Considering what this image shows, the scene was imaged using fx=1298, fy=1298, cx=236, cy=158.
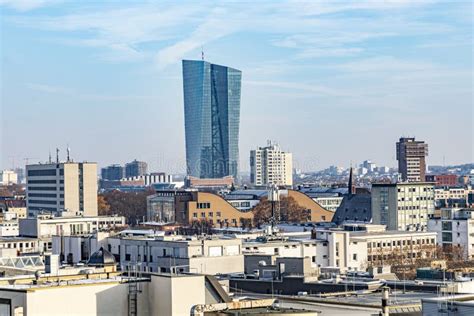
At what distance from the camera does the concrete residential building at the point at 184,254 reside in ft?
182

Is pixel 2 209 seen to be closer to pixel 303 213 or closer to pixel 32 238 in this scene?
pixel 303 213

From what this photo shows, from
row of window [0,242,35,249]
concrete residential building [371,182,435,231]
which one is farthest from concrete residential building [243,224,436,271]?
concrete residential building [371,182,435,231]

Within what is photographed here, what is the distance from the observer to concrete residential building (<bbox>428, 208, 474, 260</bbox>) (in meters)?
84.1

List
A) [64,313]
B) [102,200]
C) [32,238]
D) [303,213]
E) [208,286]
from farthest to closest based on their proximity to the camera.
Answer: [102,200], [303,213], [32,238], [208,286], [64,313]

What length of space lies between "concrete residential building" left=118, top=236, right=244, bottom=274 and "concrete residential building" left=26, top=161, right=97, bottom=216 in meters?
65.4

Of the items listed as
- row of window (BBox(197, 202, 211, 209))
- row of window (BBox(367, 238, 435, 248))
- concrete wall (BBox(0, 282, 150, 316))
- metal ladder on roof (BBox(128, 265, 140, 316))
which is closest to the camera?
concrete wall (BBox(0, 282, 150, 316))

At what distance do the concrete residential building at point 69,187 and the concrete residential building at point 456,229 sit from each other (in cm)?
4821

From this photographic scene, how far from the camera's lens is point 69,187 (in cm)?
12875

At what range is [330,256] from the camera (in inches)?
2790

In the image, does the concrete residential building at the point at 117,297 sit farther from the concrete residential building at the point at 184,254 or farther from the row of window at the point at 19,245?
the row of window at the point at 19,245

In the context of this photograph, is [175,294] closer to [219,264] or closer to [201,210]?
[219,264]

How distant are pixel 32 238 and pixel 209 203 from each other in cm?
5000

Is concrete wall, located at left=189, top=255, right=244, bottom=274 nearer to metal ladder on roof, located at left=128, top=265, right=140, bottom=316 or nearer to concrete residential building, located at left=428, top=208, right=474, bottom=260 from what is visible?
concrete residential building, located at left=428, top=208, right=474, bottom=260

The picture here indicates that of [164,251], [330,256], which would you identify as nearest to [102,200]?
[330,256]
